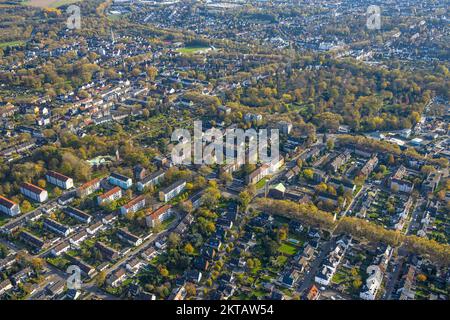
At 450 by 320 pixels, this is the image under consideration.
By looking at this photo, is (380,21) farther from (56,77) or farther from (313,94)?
(56,77)

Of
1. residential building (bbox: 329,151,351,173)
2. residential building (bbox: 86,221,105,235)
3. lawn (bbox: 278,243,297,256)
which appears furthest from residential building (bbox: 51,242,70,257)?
residential building (bbox: 329,151,351,173)

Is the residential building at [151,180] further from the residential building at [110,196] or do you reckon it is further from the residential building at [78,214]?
the residential building at [78,214]

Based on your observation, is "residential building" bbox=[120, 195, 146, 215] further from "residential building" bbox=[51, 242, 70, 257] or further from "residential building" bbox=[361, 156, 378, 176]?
"residential building" bbox=[361, 156, 378, 176]

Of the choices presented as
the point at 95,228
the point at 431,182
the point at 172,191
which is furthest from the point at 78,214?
the point at 431,182

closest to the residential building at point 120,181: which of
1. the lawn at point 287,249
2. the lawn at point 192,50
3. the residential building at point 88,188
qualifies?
the residential building at point 88,188

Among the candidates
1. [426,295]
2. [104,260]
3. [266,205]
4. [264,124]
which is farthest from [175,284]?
[264,124]

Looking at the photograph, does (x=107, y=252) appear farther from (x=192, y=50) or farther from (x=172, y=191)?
(x=192, y=50)
